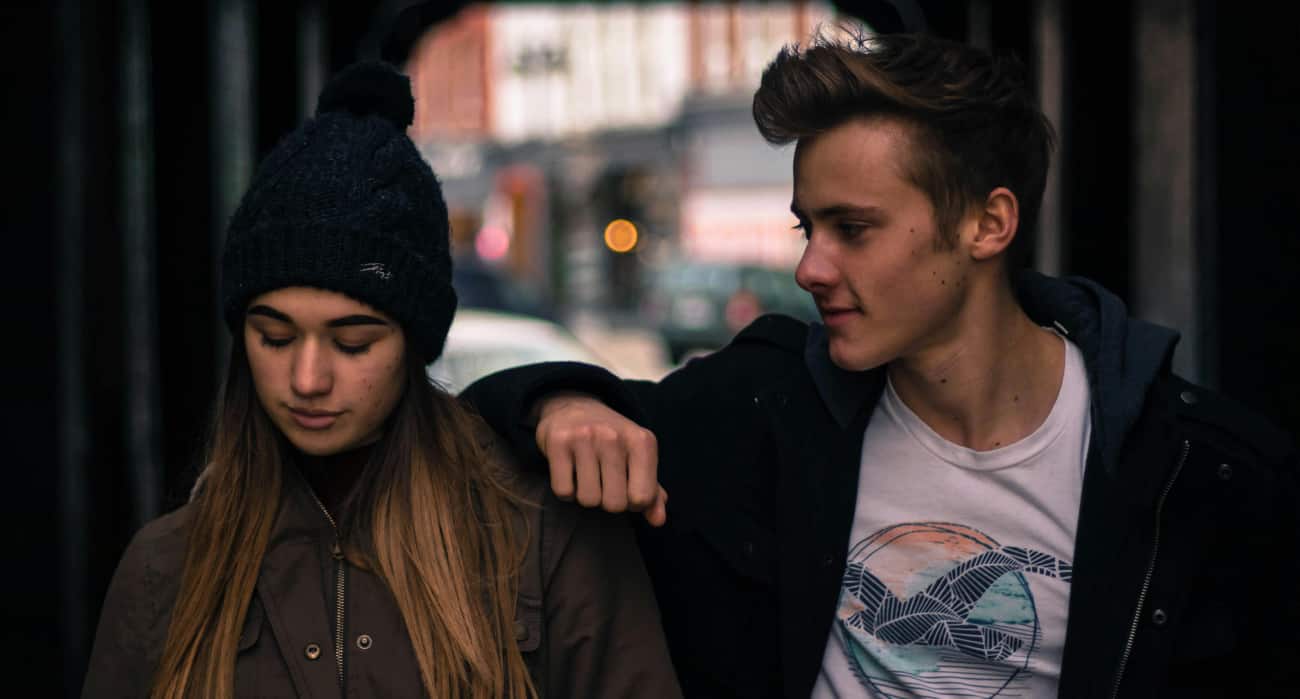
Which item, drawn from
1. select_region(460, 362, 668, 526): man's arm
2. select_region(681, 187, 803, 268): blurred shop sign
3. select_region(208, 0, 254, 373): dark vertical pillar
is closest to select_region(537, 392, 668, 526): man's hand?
select_region(460, 362, 668, 526): man's arm

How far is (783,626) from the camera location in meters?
2.13

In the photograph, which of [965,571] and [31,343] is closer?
[965,571]

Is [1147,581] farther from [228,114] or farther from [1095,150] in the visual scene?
[228,114]

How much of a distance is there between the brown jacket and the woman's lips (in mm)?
167

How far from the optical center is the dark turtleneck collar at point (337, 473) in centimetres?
199

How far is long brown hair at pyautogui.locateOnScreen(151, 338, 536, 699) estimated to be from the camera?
1.83 m

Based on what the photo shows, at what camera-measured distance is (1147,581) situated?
201 cm

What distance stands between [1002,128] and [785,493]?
77 cm

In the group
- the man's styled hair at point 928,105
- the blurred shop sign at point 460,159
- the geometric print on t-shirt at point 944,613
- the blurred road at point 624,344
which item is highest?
the blurred shop sign at point 460,159

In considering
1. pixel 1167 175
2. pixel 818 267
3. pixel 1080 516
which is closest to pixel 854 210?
pixel 818 267

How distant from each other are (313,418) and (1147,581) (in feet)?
4.45

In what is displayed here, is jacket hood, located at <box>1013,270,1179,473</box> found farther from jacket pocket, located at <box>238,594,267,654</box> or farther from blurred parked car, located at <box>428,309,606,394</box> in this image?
blurred parked car, located at <box>428,309,606,394</box>

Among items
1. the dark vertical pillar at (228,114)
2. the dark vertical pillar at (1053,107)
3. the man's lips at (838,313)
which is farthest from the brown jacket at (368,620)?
the dark vertical pillar at (228,114)

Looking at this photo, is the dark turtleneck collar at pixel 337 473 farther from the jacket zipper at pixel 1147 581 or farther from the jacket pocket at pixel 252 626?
the jacket zipper at pixel 1147 581
